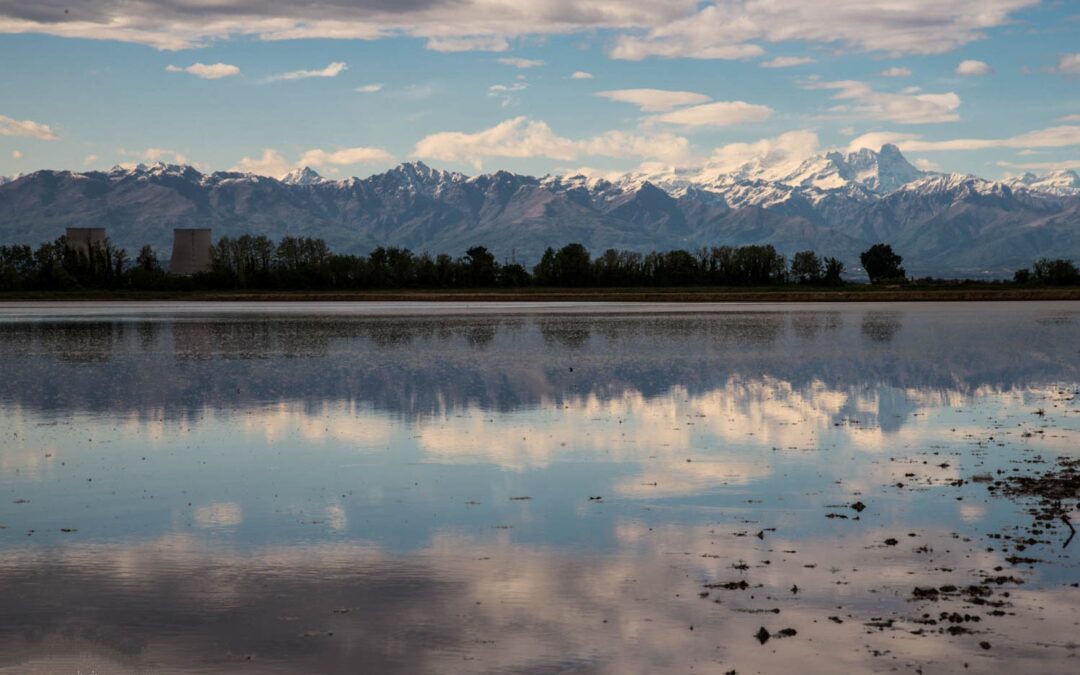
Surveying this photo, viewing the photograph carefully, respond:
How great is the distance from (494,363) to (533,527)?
42.2 m

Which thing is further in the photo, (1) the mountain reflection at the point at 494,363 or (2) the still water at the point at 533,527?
(1) the mountain reflection at the point at 494,363

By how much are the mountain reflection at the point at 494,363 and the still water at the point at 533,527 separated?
0.55 m

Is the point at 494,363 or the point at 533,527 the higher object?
the point at 494,363

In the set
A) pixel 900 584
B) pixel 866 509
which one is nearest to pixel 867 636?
pixel 900 584

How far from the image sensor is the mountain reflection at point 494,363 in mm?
48281

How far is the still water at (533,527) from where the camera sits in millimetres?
16278

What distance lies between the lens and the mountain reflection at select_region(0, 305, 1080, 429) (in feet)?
158

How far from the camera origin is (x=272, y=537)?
74.3ft

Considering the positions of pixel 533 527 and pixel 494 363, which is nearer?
pixel 533 527

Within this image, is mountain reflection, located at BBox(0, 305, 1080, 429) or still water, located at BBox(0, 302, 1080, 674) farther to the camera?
mountain reflection, located at BBox(0, 305, 1080, 429)

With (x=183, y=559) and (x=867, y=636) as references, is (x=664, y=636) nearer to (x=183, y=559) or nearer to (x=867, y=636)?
(x=867, y=636)

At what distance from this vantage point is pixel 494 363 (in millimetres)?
65500

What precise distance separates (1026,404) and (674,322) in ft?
250

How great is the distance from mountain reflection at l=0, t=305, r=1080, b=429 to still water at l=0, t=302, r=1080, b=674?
0.55m
